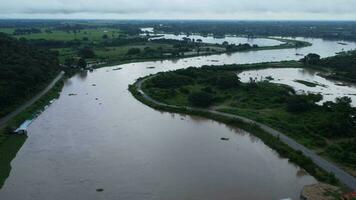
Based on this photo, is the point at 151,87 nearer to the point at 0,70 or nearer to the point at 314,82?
the point at 0,70

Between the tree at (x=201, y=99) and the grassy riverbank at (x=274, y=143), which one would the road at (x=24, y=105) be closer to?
the grassy riverbank at (x=274, y=143)

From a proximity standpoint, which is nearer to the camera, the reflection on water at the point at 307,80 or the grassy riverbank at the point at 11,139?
the grassy riverbank at the point at 11,139

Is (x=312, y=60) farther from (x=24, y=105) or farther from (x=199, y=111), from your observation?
(x=24, y=105)

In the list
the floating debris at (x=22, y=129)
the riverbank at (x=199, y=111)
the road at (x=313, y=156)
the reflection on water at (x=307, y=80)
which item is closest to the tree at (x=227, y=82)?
the reflection on water at (x=307, y=80)

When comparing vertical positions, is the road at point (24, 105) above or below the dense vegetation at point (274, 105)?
below

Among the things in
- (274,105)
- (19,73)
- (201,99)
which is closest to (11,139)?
(19,73)

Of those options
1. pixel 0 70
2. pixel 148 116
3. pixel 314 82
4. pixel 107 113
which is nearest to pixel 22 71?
pixel 0 70

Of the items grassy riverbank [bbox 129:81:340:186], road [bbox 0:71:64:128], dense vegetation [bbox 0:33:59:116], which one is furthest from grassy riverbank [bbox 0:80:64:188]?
grassy riverbank [bbox 129:81:340:186]
